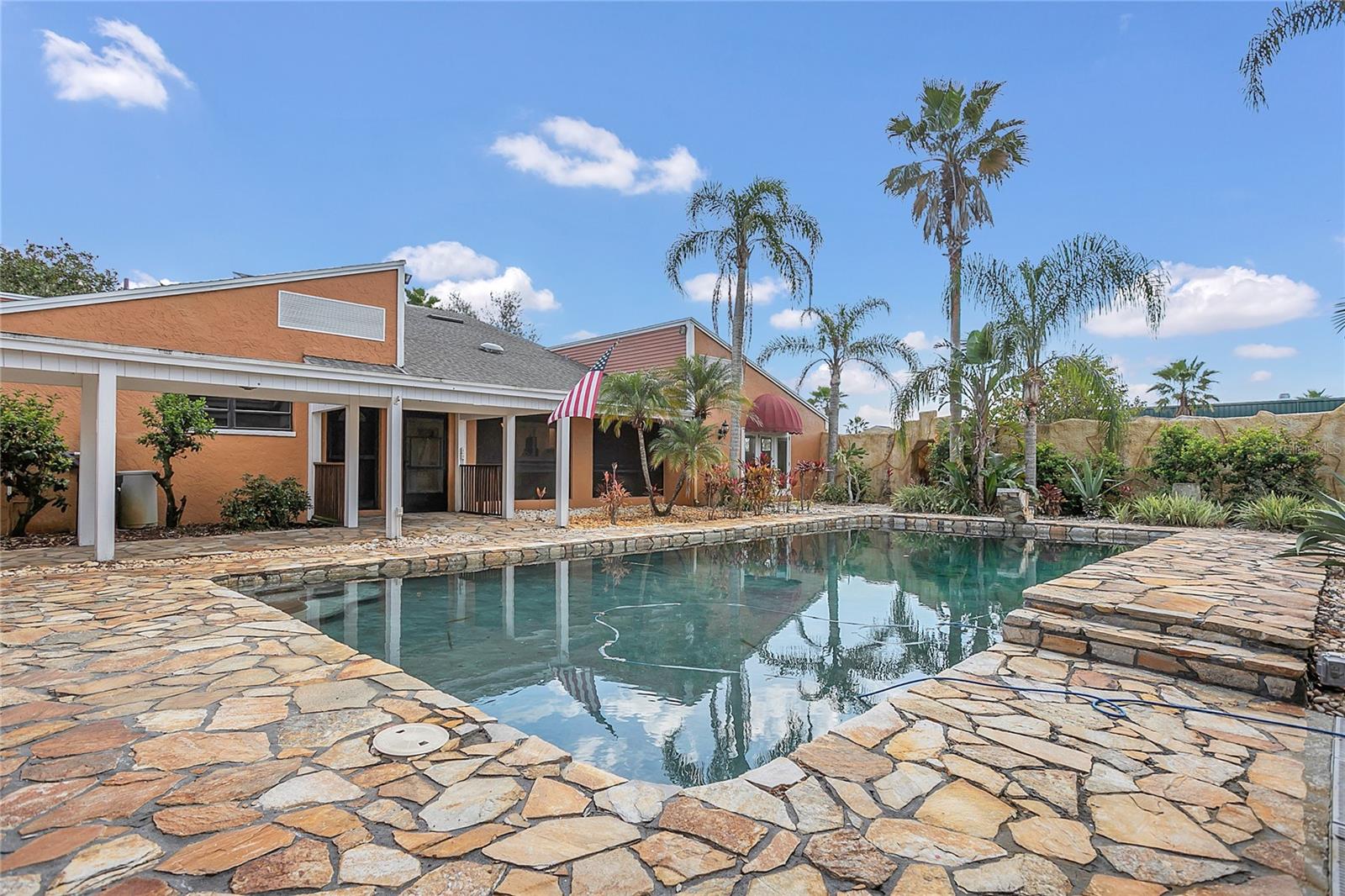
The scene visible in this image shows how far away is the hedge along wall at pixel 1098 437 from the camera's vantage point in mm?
12844

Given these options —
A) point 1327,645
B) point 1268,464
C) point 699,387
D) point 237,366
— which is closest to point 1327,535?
point 1327,645

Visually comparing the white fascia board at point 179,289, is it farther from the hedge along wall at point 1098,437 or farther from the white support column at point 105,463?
the hedge along wall at point 1098,437

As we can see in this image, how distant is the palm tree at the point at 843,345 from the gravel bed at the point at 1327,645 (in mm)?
12354

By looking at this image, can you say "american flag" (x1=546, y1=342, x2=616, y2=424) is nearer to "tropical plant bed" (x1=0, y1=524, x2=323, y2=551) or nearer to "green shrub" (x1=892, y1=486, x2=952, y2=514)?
"tropical plant bed" (x1=0, y1=524, x2=323, y2=551)

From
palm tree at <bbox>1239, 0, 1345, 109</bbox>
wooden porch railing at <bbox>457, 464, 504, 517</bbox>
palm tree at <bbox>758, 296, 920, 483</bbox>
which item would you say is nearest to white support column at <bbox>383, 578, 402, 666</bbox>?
wooden porch railing at <bbox>457, 464, 504, 517</bbox>

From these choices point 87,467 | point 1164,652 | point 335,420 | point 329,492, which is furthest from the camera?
point 335,420

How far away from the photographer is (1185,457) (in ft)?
45.4

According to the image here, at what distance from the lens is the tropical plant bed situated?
8.83 m

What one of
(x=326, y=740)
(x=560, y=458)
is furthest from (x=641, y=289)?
(x=326, y=740)

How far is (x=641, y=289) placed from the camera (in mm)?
22641

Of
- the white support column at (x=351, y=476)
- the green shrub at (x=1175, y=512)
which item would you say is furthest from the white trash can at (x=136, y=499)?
the green shrub at (x=1175, y=512)

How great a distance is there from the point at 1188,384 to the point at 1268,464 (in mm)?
20061

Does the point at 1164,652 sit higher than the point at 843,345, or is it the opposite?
the point at 843,345

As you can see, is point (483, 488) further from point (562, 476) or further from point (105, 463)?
point (105, 463)
